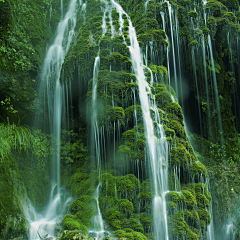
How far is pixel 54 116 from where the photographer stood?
9.58m

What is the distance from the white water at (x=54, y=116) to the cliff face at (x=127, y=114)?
33 cm

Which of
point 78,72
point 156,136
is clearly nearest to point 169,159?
point 156,136

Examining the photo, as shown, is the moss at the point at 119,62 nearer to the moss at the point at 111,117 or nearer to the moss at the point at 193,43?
the moss at the point at 111,117

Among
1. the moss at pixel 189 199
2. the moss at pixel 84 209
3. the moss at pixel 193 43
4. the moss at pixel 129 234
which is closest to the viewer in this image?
the moss at pixel 129 234

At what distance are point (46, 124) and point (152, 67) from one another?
5321mm

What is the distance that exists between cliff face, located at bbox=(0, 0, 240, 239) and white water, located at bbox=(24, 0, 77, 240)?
1.07 feet

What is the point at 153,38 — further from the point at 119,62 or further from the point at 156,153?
the point at 156,153

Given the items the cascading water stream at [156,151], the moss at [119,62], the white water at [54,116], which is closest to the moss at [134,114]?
the cascading water stream at [156,151]

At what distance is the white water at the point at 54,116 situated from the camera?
645 cm

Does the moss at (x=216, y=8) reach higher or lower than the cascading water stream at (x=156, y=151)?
higher

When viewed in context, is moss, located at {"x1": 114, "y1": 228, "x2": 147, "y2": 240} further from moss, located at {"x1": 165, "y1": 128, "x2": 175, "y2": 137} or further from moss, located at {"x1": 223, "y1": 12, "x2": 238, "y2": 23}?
moss, located at {"x1": 223, "y1": 12, "x2": 238, "y2": 23}

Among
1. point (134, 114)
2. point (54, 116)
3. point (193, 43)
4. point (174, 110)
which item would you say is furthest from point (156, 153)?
point (193, 43)

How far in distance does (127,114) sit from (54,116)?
3.67m

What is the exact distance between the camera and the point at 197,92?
12.4m
